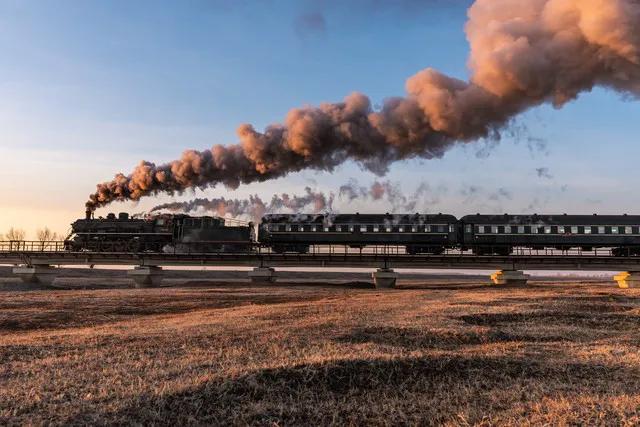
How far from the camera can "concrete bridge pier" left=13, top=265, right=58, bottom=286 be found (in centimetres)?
5412

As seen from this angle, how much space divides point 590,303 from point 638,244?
113 feet

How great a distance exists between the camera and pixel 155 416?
7.05 m

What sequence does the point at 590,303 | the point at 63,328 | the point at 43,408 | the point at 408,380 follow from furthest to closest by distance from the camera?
1. the point at 590,303
2. the point at 63,328
3. the point at 408,380
4. the point at 43,408

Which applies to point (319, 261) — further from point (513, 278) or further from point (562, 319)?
point (562, 319)

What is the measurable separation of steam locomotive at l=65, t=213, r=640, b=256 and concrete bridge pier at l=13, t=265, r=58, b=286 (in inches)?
135

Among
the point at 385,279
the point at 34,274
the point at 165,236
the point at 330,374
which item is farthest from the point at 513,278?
the point at 34,274

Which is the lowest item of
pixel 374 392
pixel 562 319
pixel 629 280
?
pixel 629 280

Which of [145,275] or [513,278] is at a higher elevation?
[145,275]

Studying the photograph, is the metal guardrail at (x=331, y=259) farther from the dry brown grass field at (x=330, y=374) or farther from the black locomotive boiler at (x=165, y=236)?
the dry brown grass field at (x=330, y=374)

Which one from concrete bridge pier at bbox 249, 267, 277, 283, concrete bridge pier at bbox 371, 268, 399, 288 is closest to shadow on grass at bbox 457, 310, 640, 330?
concrete bridge pier at bbox 371, 268, 399, 288

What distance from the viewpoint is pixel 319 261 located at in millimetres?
52156

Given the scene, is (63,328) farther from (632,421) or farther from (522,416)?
(632,421)

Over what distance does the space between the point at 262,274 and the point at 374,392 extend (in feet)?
147

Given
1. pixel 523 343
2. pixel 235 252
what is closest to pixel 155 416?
pixel 523 343
